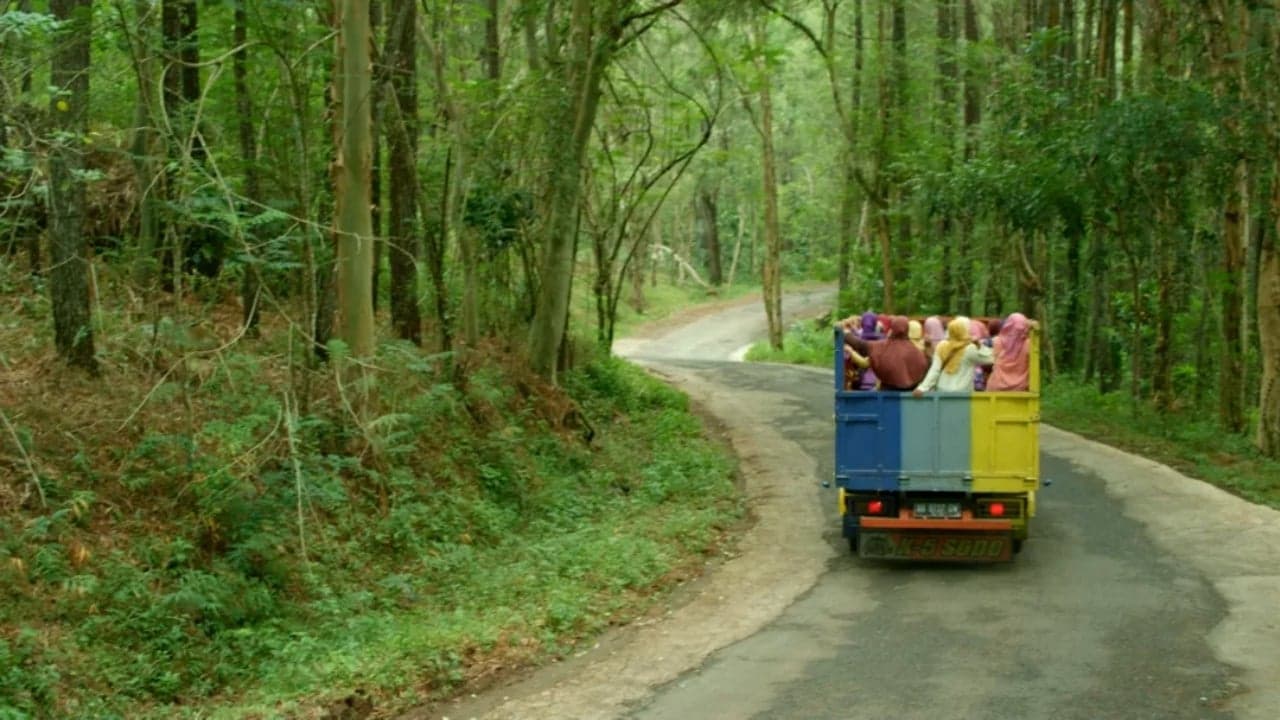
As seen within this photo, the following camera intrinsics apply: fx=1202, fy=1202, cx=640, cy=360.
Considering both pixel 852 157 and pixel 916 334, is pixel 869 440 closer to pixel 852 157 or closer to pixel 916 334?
pixel 916 334

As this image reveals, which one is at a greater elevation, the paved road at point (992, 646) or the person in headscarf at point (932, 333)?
the person in headscarf at point (932, 333)

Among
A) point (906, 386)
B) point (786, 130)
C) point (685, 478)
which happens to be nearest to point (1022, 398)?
point (906, 386)

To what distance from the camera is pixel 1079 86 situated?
20438 millimetres

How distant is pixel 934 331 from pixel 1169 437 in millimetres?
8073

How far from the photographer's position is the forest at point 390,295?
9484 mm

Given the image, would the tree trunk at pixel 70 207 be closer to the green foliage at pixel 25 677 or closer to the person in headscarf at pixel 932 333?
the green foliage at pixel 25 677

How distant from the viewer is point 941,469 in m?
11.8

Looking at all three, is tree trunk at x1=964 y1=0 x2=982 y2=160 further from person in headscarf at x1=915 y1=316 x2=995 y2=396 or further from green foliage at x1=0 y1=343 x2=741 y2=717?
person in headscarf at x1=915 y1=316 x2=995 y2=396

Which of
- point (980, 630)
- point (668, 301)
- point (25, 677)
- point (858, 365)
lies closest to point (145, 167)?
point (25, 677)

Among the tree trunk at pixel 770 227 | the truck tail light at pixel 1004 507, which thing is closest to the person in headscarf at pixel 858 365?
the truck tail light at pixel 1004 507

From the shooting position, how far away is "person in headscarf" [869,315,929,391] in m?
12.4

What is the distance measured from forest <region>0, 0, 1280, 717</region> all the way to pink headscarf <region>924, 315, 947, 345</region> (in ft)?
10.9

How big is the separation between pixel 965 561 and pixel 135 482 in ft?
26.3

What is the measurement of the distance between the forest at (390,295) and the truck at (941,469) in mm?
2152
